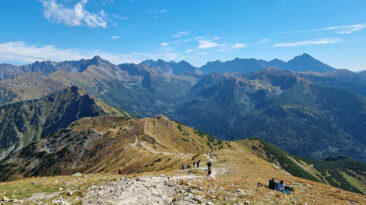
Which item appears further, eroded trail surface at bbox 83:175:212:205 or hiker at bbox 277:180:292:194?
hiker at bbox 277:180:292:194

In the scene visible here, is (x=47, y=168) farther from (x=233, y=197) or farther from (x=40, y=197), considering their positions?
(x=233, y=197)

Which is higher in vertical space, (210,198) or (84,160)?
(210,198)

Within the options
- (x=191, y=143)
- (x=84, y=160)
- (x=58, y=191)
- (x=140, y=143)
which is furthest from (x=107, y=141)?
(x=58, y=191)

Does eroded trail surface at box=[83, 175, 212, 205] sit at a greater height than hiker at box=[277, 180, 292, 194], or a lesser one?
greater

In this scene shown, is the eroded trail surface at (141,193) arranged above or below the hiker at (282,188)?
above

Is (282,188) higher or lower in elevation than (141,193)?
lower

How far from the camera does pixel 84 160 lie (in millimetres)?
167625

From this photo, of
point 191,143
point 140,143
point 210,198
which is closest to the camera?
point 210,198

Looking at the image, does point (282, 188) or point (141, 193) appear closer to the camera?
point (141, 193)

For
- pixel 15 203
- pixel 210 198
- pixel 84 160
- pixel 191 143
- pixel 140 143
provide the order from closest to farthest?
pixel 15 203, pixel 210 198, pixel 140 143, pixel 84 160, pixel 191 143

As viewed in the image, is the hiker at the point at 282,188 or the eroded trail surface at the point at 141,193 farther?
the hiker at the point at 282,188

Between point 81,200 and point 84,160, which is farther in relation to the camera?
point 84,160

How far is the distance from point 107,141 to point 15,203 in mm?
160813

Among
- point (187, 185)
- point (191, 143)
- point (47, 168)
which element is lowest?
point (47, 168)
